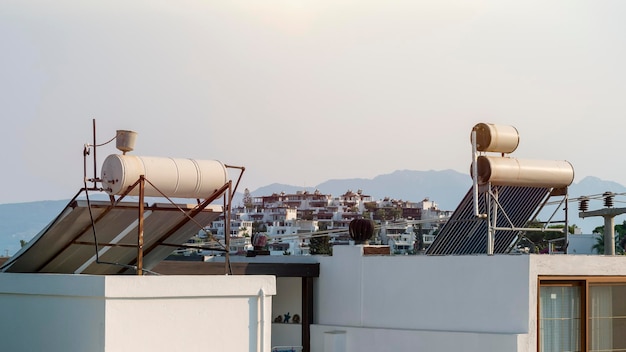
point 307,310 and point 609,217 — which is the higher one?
point 609,217

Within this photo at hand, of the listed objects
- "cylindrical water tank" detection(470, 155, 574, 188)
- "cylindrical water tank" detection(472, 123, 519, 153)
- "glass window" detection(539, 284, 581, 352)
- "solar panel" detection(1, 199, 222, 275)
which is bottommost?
"glass window" detection(539, 284, 581, 352)

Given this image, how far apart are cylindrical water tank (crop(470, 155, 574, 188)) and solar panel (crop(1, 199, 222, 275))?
5161 mm

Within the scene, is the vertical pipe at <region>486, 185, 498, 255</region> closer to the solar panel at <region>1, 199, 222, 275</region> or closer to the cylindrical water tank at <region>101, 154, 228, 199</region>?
the solar panel at <region>1, 199, 222, 275</region>

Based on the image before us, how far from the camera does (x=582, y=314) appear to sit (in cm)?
1841

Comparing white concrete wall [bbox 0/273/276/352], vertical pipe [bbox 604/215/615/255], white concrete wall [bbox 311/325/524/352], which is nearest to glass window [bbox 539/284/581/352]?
white concrete wall [bbox 311/325/524/352]

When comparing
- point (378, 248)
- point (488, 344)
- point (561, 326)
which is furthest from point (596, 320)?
point (378, 248)

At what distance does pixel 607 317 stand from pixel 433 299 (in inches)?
125

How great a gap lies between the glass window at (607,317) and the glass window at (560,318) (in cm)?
29

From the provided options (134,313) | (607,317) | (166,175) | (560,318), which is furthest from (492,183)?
(134,313)

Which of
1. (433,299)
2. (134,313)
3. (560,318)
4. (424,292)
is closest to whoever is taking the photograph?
(134,313)

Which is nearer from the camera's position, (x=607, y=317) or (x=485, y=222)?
(x=607, y=317)

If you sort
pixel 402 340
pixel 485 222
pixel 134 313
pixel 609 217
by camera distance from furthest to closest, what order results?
pixel 609 217
pixel 485 222
pixel 402 340
pixel 134 313

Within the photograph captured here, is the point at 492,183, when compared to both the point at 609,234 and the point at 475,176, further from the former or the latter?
the point at 609,234

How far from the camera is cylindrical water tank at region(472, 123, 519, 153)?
1891 cm
